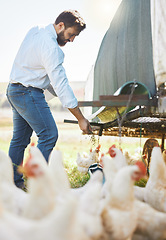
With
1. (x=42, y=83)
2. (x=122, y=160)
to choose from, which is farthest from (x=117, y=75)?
(x=122, y=160)

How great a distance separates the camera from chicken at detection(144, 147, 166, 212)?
1.07m

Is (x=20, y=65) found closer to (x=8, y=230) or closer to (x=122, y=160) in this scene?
(x=122, y=160)

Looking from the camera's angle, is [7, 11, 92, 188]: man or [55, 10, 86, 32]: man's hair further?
[55, 10, 86, 32]: man's hair

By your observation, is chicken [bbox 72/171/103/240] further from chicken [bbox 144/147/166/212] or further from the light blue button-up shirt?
the light blue button-up shirt

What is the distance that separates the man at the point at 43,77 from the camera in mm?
1636

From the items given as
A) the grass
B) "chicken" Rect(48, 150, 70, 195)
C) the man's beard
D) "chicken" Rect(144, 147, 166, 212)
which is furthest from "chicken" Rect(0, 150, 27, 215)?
the grass

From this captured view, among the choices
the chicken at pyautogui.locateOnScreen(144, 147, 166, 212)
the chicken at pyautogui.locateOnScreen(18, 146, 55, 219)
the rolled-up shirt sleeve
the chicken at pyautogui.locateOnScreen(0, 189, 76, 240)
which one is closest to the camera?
the chicken at pyautogui.locateOnScreen(0, 189, 76, 240)

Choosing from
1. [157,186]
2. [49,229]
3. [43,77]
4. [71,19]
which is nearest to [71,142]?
[43,77]

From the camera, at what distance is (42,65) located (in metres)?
1.73

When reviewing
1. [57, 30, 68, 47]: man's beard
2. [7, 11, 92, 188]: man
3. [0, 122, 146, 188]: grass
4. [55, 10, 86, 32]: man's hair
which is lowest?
[0, 122, 146, 188]: grass

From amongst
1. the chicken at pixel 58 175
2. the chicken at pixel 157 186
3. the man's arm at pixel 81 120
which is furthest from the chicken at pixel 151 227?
the man's arm at pixel 81 120

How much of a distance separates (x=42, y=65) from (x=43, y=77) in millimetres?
89

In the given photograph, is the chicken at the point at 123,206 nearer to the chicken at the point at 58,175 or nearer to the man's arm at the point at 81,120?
the chicken at the point at 58,175

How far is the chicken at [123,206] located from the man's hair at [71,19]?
1.25 m
